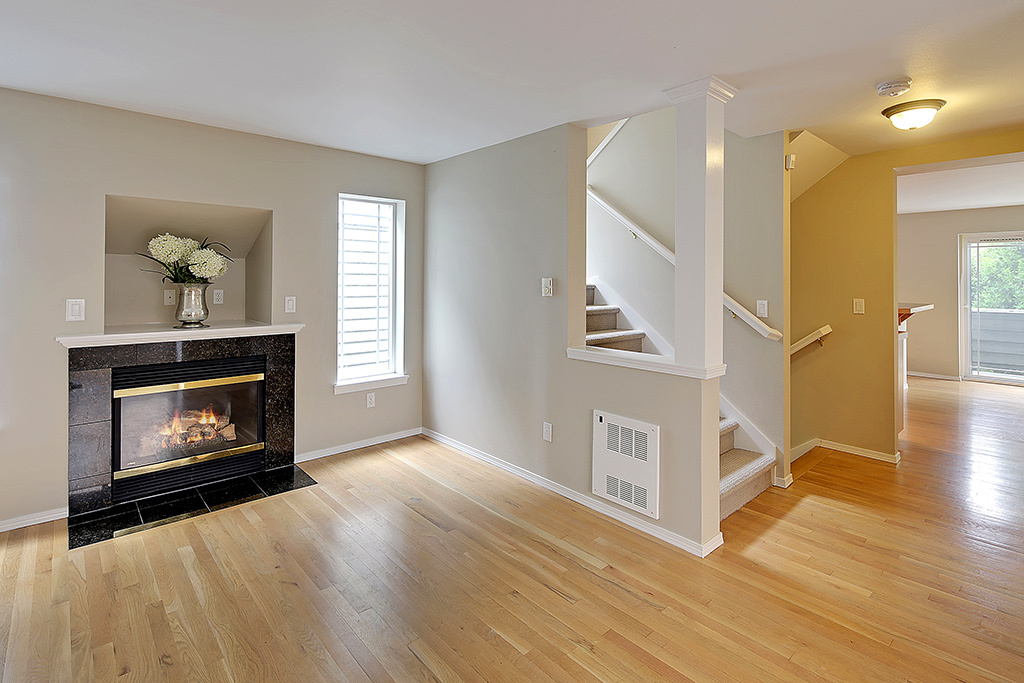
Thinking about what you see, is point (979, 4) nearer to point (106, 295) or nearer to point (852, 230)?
point (852, 230)

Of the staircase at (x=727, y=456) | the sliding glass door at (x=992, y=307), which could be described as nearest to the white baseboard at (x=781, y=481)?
the staircase at (x=727, y=456)

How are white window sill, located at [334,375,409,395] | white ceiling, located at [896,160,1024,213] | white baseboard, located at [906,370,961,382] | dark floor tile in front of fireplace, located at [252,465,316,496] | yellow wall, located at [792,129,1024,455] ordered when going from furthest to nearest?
white baseboard, located at [906,370,961,382] → white ceiling, located at [896,160,1024,213] → white window sill, located at [334,375,409,395] → yellow wall, located at [792,129,1024,455] → dark floor tile in front of fireplace, located at [252,465,316,496]

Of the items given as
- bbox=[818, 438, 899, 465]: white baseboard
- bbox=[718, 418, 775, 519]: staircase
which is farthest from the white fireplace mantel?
bbox=[818, 438, 899, 465]: white baseboard

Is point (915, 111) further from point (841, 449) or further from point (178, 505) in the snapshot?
point (178, 505)

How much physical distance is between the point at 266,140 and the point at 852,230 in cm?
459

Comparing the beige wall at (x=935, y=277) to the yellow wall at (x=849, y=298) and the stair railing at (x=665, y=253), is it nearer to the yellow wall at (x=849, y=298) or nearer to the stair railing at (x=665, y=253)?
the yellow wall at (x=849, y=298)

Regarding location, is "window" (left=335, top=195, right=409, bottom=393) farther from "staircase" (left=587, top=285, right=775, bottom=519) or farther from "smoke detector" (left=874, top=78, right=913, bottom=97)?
"smoke detector" (left=874, top=78, right=913, bottom=97)

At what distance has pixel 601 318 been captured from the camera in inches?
179

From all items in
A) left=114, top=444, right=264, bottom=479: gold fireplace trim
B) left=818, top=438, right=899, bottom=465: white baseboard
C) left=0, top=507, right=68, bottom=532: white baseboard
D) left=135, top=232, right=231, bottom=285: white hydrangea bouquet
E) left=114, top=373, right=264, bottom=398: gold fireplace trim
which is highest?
left=135, top=232, right=231, bottom=285: white hydrangea bouquet

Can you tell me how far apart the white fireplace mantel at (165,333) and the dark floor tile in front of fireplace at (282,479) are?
3.35 ft

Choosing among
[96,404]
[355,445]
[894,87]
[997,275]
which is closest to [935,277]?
[997,275]

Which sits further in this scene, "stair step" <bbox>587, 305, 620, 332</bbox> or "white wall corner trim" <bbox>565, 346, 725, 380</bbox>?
"stair step" <bbox>587, 305, 620, 332</bbox>

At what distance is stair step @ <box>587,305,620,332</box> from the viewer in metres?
Result: 4.46

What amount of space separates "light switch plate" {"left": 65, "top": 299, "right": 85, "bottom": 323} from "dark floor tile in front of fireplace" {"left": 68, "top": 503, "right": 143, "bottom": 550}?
3.82 feet
